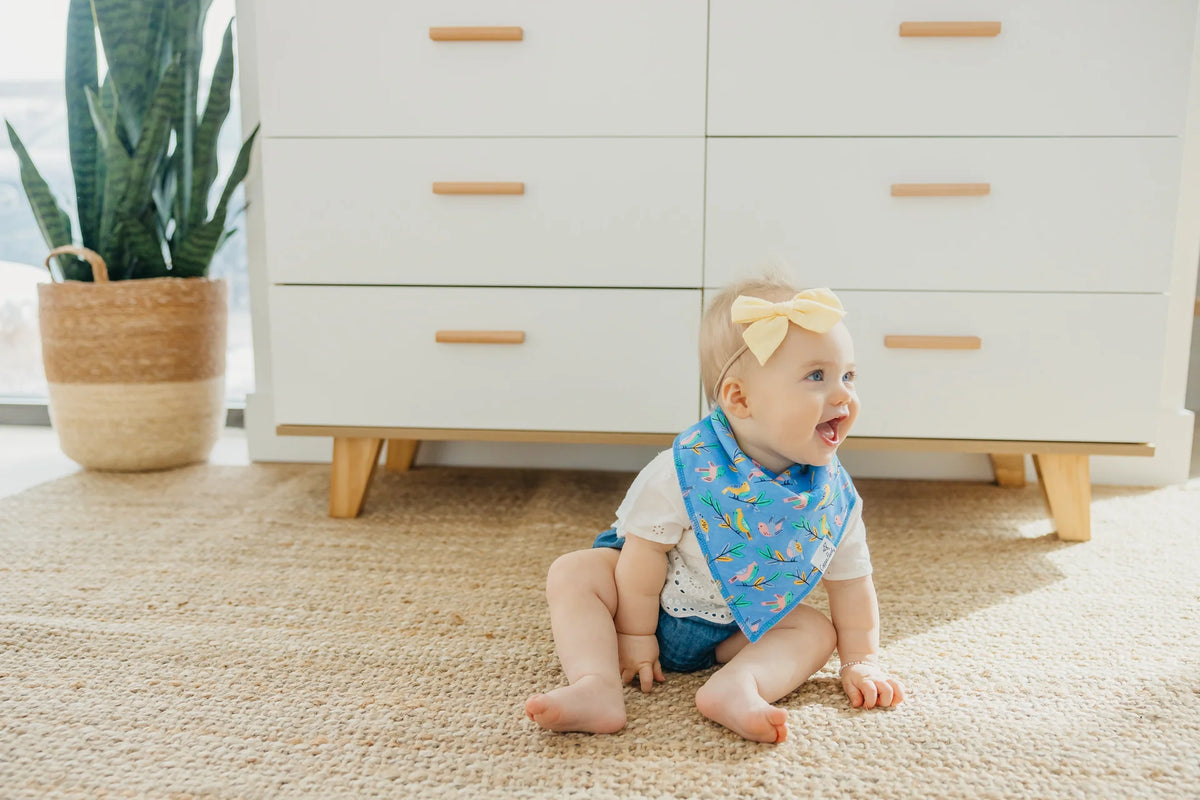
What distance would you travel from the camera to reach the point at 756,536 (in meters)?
0.78

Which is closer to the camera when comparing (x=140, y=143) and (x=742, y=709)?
(x=742, y=709)

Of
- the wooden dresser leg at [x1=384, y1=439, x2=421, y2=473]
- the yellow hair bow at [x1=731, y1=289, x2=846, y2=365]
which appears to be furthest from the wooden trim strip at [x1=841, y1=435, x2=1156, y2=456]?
the wooden dresser leg at [x1=384, y1=439, x2=421, y2=473]

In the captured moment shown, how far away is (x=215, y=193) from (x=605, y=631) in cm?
151

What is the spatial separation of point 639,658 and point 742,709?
0.41 ft

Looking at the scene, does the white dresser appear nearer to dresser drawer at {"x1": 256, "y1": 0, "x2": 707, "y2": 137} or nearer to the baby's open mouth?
dresser drawer at {"x1": 256, "y1": 0, "x2": 707, "y2": 137}

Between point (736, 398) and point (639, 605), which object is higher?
point (736, 398)

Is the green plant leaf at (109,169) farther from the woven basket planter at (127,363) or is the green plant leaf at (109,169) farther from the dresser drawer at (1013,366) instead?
the dresser drawer at (1013,366)

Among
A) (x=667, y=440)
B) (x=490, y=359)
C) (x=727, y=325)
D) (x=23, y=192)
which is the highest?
(x=23, y=192)

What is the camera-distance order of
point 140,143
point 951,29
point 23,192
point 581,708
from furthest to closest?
1. point 23,192
2. point 140,143
3. point 951,29
4. point 581,708

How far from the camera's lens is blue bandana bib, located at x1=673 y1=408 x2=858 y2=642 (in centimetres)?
77

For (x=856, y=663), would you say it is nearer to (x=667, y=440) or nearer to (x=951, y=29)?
→ (x=667, y=440)

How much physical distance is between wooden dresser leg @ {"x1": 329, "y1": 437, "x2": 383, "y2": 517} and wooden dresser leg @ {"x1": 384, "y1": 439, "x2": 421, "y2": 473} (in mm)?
254

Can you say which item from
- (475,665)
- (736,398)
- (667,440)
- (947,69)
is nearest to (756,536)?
(736,398)

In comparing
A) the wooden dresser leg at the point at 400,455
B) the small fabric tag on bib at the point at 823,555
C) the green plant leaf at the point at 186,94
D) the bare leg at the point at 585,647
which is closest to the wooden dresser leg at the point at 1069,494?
the small fabric tag on bib at the point at 823,555
